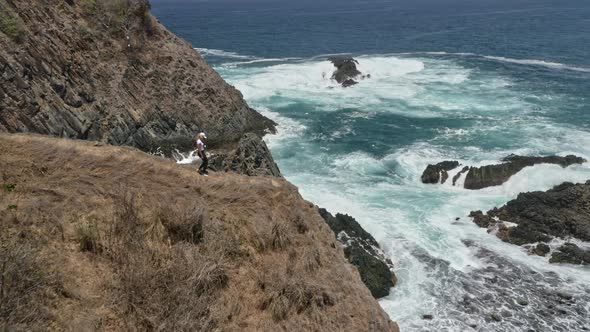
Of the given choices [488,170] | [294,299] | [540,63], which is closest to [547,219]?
[488,170]

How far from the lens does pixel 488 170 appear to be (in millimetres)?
32406

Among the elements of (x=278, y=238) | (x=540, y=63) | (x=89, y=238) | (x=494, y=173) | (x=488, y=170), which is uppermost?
(x=89, y=238)

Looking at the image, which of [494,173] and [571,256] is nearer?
[571,256]

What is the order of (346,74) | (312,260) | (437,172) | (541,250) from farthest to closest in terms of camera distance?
(346,74), (437,172), (541,250), (312,260)

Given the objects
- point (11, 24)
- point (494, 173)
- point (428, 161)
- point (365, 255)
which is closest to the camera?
point (365, 255)

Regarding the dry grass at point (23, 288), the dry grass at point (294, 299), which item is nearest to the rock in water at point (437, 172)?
the dry grass at point (294, 299)

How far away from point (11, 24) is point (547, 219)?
31481mm

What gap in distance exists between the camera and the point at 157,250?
34.0 ft

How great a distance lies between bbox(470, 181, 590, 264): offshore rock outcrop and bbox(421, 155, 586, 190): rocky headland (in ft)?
10.2

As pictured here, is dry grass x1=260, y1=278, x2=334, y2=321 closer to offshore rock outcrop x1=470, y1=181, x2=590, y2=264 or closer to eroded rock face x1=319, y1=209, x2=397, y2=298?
eroded rock face x1=319, y1=209, x2=397, y2=298

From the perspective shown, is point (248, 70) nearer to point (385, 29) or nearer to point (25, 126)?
point (25, 126)

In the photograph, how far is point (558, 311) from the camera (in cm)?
1989

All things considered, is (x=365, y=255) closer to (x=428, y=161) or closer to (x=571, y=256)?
(x=571, y=256)

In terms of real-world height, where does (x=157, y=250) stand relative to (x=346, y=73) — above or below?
Result: above
